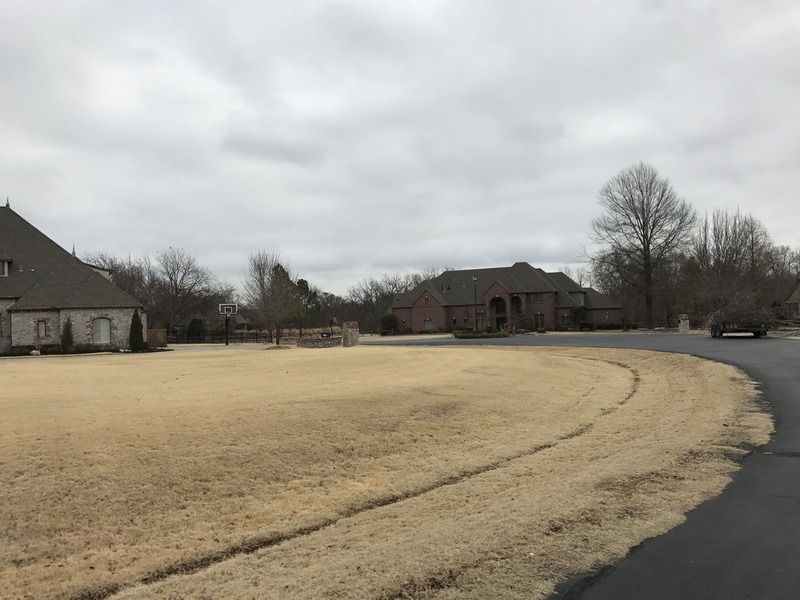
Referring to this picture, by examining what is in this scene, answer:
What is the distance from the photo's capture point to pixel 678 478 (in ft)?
24.3

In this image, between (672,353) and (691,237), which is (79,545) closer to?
(672,353)

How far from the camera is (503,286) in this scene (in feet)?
243

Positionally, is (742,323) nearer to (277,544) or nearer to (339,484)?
(339,484)

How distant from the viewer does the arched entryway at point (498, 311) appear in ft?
246

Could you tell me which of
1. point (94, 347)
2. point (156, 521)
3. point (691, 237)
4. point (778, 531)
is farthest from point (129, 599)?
point (691, 237)

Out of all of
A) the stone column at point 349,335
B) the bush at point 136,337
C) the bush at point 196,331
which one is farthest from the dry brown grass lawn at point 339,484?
A: the bush at point 196,331

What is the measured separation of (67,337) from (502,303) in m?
52.5

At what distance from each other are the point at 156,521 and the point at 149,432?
3.08 metres

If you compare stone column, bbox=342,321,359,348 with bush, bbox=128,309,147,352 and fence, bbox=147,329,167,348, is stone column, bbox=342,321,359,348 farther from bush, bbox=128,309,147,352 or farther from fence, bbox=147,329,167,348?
fence, bbox=147,329,167,348

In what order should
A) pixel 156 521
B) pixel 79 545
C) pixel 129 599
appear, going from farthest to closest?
1. pixel 156 521
2. pixel 79 545
3. pixel 129 599

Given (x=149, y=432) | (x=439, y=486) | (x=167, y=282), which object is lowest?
(x=439, y=486)

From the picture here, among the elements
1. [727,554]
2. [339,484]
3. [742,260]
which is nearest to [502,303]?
[742,260]

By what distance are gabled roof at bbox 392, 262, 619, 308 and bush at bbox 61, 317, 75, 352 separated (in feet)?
153

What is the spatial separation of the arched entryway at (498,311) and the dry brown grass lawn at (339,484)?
60.1 meters
